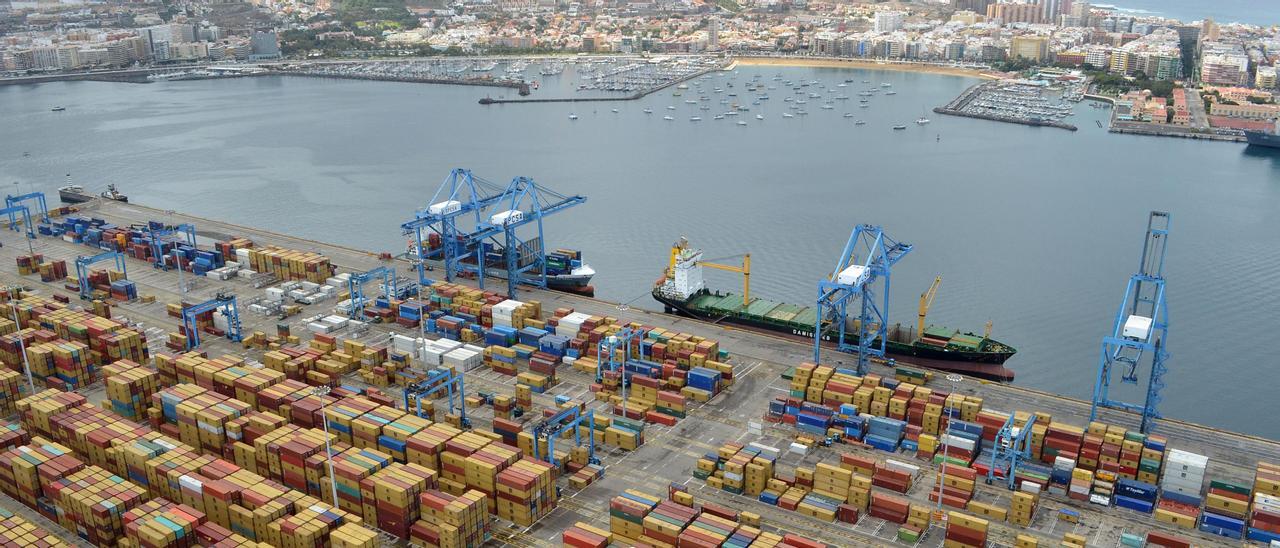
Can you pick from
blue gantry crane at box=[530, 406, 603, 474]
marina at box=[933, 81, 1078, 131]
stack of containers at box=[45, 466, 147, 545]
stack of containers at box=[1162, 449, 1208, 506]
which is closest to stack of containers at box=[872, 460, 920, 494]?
stack of containers at box=[1162, 449, 1208, 506]

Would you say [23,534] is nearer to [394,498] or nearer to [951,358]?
[394,498]

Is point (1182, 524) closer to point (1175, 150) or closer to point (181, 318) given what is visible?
point (181, 318)

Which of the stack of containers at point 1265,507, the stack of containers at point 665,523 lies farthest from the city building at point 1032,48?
the stack of containers at point 665,523

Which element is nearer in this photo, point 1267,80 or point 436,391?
point 436,391

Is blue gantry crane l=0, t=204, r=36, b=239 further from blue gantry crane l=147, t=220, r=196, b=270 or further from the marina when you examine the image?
the marina

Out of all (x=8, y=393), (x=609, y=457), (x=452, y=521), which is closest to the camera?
(x=452, y=521)

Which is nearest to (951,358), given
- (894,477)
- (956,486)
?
(956,486)
